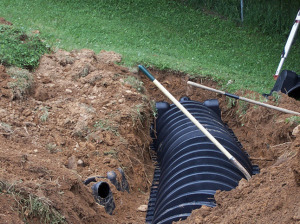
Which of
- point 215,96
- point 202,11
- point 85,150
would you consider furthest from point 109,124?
point 202,11

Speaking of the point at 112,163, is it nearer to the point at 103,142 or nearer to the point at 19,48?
the point at 103,142

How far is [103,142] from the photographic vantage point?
5.90m

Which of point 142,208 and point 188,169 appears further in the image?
point 142,208

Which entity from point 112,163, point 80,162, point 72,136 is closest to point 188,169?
point 112,163

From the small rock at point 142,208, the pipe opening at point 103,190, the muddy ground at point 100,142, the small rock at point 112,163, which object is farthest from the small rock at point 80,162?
the small rock at point 142,208

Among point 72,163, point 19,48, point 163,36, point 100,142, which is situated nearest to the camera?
point 72,163

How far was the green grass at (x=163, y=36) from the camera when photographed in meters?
8.69

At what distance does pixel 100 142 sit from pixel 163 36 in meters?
5.65

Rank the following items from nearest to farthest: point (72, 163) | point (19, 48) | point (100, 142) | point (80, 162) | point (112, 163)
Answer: point (72, 163) < point (80, 162) < point (112, 163) < point (100, 142) < point (19, 48)

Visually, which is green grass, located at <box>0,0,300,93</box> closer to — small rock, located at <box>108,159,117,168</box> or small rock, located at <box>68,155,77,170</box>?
small rock, located at <box>108,159,117,168</box>

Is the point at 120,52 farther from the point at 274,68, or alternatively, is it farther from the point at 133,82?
the point at 274,68

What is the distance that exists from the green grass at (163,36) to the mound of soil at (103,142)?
694 mm

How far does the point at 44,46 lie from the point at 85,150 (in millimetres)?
3243

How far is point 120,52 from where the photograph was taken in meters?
8.77
